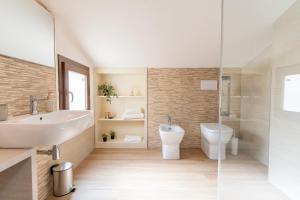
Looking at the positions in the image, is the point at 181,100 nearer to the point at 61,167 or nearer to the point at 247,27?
the point at 247,27

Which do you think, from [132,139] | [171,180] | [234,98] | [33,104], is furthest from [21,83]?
[234,98]

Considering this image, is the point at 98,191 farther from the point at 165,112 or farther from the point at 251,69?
the point at 251,69

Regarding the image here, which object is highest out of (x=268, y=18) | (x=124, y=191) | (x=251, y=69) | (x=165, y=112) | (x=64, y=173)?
(x=268, y=18)

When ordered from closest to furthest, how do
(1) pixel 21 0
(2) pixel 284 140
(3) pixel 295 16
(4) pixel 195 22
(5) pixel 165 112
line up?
(1) pixel 21 0, (3) pixel 295 16, (2) pixel 284 140, (4) pixel 195 22, (5) pixel 165 112

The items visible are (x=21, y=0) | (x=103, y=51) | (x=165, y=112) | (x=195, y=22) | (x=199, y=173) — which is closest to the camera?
(x=21, y=0)

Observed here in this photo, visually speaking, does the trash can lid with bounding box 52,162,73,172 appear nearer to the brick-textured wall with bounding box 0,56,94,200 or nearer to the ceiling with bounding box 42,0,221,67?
the brick-textured wall with bounding box 0,56,94,200

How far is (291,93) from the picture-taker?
5.64ft

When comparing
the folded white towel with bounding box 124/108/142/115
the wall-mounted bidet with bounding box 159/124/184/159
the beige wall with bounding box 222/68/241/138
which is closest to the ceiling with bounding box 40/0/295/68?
the beige wall with bounding box 222/68/241/138

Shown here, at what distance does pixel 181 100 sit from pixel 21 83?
8.40 ft

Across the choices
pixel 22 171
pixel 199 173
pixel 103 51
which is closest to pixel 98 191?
pixel 22 171

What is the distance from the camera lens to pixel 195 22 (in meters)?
2.11

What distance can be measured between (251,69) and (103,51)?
221 cm

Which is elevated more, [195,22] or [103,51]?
[195,22]

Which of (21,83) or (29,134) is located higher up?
(21,83)
